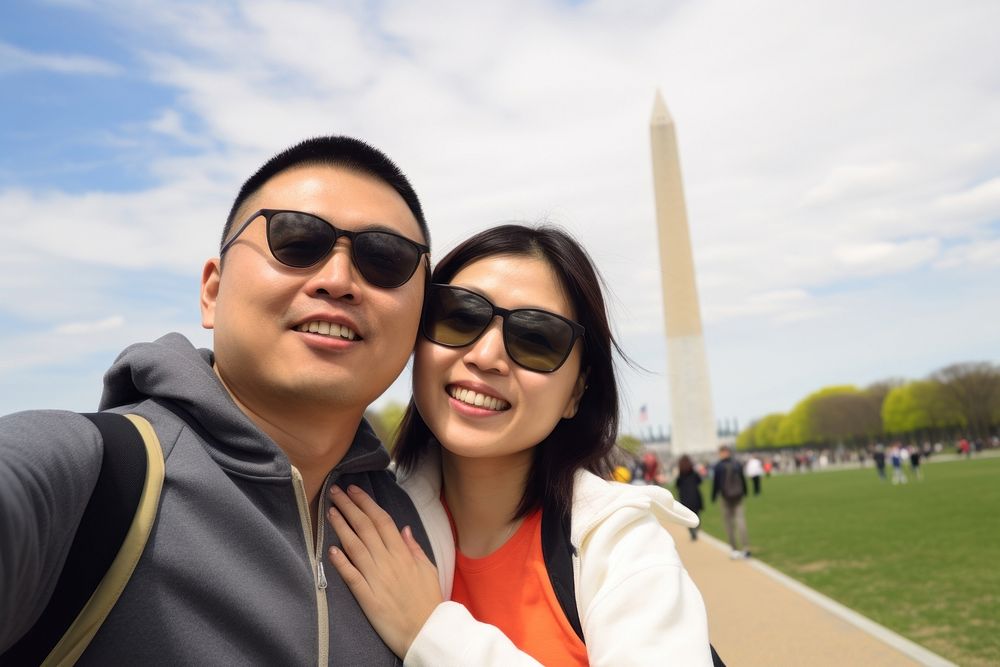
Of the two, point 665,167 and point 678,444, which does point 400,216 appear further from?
point 678,444

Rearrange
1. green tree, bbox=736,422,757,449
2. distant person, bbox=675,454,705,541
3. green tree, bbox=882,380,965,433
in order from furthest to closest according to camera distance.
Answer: green tree, bbox=736,422,757,449 → green tree, bbox=882,380,965,433 → distant person, bbox=675,454,705,541

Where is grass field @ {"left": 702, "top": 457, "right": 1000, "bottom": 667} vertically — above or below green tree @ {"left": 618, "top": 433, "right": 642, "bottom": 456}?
below

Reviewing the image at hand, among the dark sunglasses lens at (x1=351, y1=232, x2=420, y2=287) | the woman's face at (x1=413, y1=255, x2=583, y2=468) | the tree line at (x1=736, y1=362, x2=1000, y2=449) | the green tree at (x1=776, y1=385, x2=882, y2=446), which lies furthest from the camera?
the green tree at (x1=776, y1=385, x2=882, y2=446)

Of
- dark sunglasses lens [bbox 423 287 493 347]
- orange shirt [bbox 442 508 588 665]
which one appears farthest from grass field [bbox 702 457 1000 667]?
dark sunglasses lens [bbox 423 287 493 347]

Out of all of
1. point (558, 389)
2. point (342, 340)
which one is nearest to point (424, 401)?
point (558, 389)

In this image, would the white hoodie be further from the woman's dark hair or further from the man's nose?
the man's nose

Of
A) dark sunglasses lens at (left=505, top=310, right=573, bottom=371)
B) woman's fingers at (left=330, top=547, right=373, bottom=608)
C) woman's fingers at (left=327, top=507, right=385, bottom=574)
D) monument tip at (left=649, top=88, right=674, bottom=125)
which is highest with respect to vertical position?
monument tip at (left=649, top=88, right=674, bottom=125)

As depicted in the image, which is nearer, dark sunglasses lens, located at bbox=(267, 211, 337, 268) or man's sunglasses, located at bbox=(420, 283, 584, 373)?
dark sunglasses lens, located at bbox=(267, 211, 337, 268)

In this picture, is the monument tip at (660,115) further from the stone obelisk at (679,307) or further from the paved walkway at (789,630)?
the paved walkway at (789,630)

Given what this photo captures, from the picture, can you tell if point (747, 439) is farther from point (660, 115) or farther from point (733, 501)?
point (733, 501)
